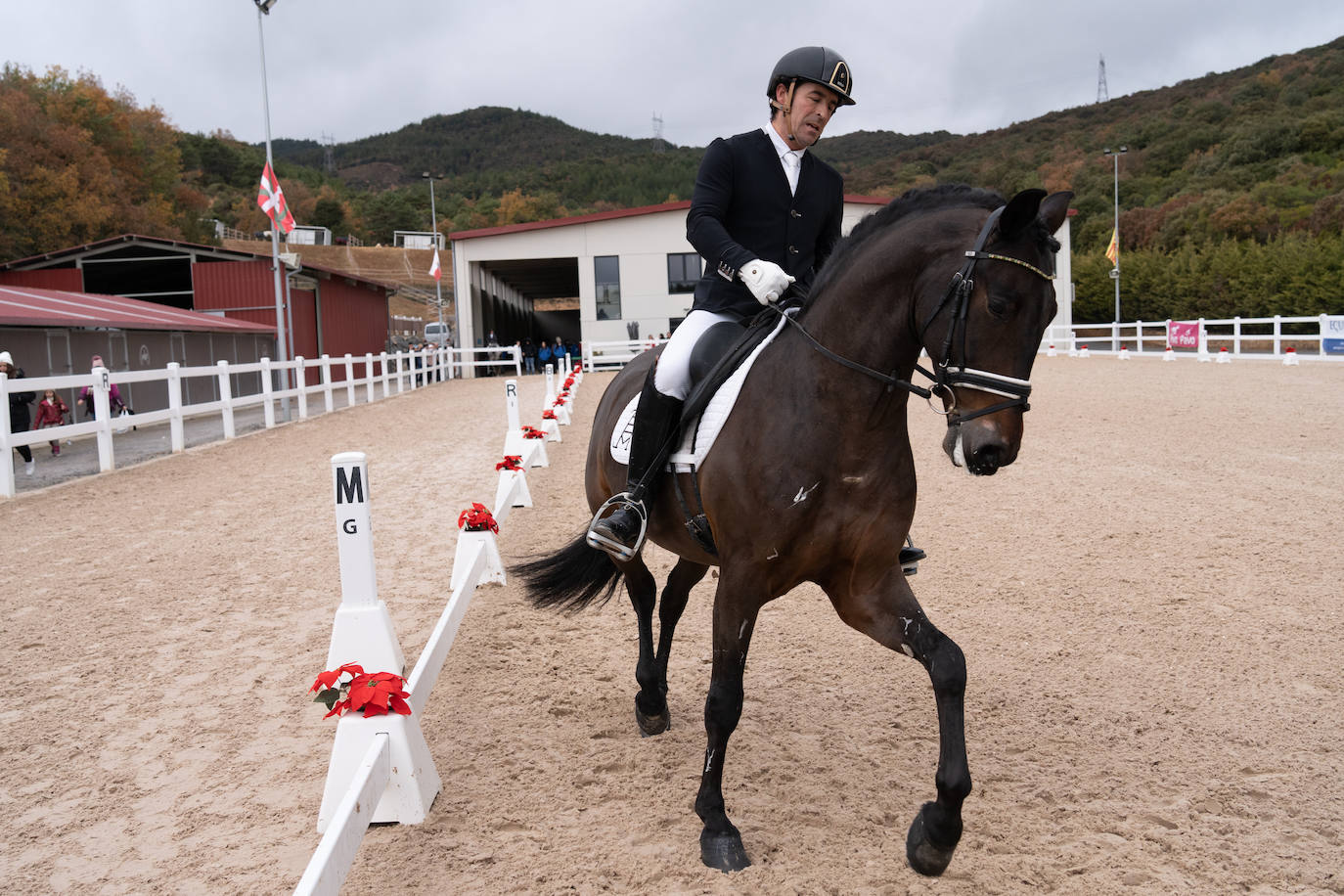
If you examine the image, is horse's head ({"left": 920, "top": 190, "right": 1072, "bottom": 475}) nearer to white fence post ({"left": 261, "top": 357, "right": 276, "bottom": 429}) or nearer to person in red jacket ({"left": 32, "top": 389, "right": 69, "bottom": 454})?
person in red jacket ({"left": 32, "top": 389, "right": 69, "bottom": 454})

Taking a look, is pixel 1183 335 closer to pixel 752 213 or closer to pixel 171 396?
pixel 171 396

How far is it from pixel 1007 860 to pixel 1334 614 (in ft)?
11.1

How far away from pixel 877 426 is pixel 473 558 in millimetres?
3336

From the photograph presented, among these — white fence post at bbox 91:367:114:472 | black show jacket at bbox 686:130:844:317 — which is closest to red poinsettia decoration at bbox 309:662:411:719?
black show jacket at bbox 686:130:844:317

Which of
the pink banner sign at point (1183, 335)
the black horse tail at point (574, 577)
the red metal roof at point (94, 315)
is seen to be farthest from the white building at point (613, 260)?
the black horse tail at point (574, 577)

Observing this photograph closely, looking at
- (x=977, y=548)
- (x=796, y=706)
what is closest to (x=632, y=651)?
(x=796, y=706)

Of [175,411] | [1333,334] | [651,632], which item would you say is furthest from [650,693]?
[1333,334]

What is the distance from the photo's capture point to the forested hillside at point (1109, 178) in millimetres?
44438

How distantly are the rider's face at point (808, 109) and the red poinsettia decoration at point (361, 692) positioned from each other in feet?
8.39

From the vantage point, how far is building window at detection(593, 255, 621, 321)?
38.2 metres

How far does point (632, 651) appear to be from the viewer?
518 cm

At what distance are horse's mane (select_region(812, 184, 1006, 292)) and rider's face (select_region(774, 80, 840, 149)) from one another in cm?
52

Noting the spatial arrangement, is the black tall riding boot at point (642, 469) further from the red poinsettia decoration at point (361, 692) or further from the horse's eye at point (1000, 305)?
the horse's eye at point (1000, 305)

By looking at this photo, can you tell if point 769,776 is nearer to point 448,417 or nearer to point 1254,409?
point 1254,409
